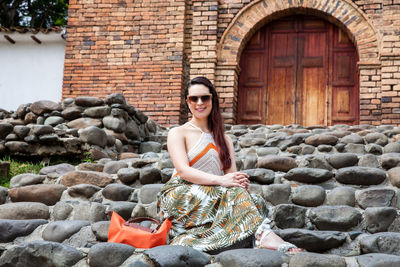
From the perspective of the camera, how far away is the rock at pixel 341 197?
311cm

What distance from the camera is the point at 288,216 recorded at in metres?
2.95

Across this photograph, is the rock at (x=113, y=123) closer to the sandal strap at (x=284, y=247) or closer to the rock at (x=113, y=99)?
the rock at (x=113, y=99)

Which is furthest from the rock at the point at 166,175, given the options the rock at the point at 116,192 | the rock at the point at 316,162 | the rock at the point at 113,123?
the rock at the point at 113,123

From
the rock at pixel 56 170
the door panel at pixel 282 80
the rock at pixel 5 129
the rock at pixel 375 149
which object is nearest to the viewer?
the rock at pixel 56 170

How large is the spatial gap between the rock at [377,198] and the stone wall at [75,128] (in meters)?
2.88

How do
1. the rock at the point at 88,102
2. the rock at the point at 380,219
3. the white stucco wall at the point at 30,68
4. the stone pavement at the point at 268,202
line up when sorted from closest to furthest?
the stone pavement at the point at 268,202 < the rock at the point at 380,219 < the rock at the point at 88,102 < the white stucco wall at the point at 30,68

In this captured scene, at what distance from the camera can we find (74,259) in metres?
2.18

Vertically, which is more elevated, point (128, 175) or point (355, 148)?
point (355, 148)

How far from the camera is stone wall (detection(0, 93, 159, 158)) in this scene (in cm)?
463

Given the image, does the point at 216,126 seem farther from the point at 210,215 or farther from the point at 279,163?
the point at 279,163

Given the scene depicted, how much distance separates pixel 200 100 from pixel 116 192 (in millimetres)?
1175

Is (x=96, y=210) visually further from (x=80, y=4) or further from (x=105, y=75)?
(x=80, y=4)

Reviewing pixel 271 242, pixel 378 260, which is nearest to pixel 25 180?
pixel 271 242

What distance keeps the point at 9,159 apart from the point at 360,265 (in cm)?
400
